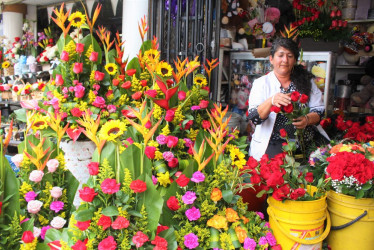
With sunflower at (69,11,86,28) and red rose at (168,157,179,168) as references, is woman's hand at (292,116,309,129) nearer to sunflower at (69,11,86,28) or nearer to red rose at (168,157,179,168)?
red rose at (168,157,179,168)

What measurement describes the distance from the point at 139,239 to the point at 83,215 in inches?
6.8

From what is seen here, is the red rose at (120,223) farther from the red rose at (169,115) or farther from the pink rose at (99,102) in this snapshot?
the pink rose at (99,102)

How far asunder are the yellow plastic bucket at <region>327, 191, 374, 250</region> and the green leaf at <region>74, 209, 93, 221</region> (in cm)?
85

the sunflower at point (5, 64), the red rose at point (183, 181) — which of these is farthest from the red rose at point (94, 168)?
the sunflower at point (5, 64)

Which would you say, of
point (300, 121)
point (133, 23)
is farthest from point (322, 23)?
point (300, 121)

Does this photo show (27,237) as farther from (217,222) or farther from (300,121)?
(300,121)

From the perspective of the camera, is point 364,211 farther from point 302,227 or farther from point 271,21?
point 271,21

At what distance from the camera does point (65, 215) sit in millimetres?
1294

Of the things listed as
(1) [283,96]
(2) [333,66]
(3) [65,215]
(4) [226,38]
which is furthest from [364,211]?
(4) [226,38]

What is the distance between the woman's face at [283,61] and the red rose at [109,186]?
4.68 feet

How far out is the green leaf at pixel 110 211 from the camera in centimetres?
98

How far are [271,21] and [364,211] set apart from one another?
3.81 meters

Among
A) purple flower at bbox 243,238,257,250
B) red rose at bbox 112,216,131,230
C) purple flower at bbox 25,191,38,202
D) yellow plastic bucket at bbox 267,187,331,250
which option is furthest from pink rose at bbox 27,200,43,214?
yellow plastic bucket at bbox 267,187,331,250

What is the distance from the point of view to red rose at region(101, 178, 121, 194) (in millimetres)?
985
